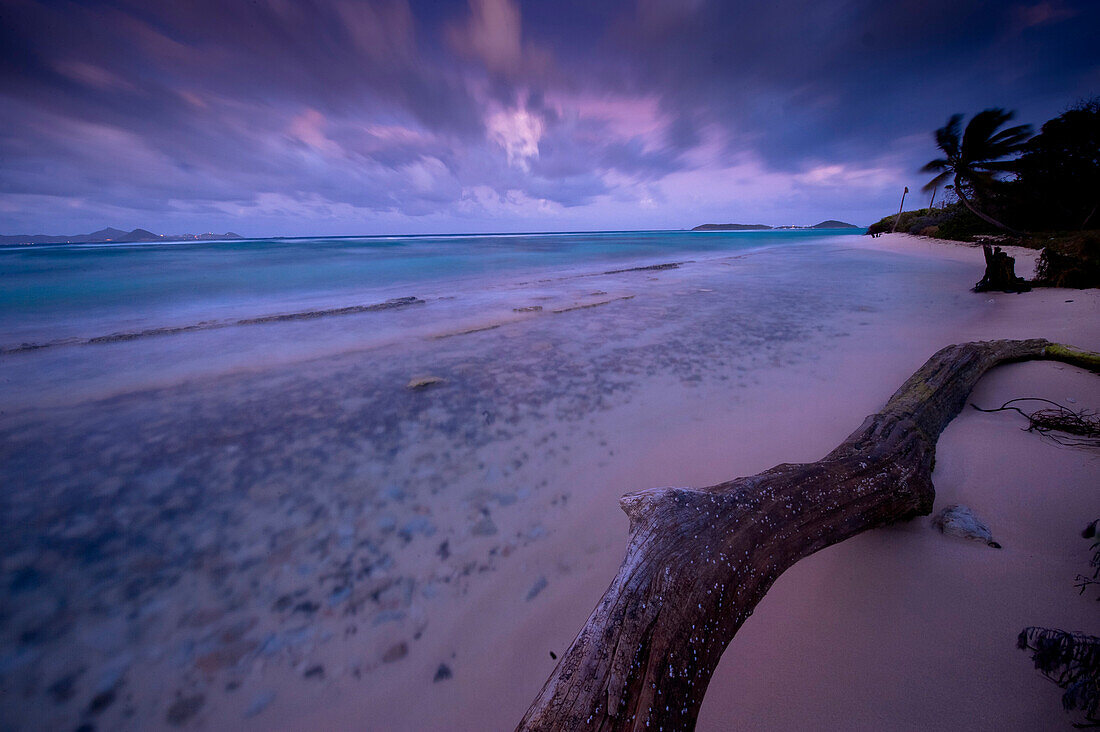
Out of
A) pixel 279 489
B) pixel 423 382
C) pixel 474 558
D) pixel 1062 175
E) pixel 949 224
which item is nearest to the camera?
pixel 474 558

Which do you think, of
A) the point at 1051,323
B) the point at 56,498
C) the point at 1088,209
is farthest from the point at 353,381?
the point at 1088,209

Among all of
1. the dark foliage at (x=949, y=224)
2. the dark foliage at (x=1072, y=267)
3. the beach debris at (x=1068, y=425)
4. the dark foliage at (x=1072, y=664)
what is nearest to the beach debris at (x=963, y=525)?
the dark foliage at (x=1072, y=664)

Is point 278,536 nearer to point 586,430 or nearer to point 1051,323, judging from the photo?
point 586,430

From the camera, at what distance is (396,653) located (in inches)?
72.7

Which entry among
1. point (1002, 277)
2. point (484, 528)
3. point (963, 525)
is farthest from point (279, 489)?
point (1002, 277)

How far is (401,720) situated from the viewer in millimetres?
1621

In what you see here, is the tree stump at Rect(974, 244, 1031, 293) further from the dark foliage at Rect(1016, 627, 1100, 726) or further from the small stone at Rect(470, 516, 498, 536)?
the small stone at Rect(470, 516, 498, 536)

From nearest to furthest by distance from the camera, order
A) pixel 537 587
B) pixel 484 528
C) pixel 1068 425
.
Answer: pixel 537 587 < pixel 484 528 < pixel 1068 425

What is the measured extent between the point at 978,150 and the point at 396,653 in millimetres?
38287

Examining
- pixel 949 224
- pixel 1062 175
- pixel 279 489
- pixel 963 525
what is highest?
pixel 1062 175

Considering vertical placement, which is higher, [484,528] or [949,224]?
[949,224]

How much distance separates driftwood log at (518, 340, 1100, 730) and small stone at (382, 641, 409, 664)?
3.48ft

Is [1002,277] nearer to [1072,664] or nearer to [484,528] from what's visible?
[1072,664]

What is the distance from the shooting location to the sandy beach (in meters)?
1.61
